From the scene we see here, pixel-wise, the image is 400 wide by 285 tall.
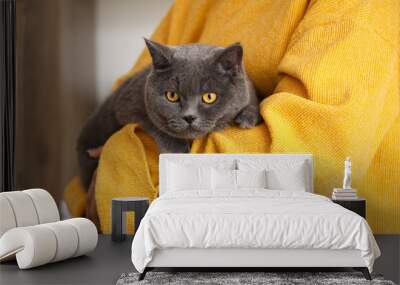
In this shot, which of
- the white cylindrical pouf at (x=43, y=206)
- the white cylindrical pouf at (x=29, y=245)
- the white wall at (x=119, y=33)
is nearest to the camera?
the white cylindrical pouf at (x=29, y=245)

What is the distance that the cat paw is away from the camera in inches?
111

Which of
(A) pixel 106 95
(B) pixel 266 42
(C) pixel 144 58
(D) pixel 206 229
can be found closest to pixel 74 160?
(A) pixel 106 95

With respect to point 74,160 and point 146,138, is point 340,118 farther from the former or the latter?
point 74,160

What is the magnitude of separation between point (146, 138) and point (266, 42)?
670mm

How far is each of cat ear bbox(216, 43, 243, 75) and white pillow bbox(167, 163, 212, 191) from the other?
44cm

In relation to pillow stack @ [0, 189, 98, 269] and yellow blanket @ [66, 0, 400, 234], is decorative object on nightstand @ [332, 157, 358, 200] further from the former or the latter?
pillow stack @ [0, 189, 98, 269]

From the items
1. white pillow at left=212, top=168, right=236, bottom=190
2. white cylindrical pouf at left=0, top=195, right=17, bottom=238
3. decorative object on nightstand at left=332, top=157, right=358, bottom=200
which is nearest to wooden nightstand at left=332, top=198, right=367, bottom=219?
decorative object on nightstand at left=332, top=157, right=358, bottom=200

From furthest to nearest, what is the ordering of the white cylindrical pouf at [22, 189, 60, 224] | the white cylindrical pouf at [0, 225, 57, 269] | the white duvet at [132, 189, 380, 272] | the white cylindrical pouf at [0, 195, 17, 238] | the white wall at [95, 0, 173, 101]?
the white wall at [95, 0, 173, 101]
the white cylindrical pouf at [22, 189, 60, 224]
the white cylindrical pouf at [0, 195, 17, 238]
the white cylindrical pouf at [0, 225, 57, 269]
the white duvet at [132, 189, 380, 272]

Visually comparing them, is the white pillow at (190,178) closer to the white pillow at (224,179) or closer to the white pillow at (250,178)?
the white pillow at (224,179)

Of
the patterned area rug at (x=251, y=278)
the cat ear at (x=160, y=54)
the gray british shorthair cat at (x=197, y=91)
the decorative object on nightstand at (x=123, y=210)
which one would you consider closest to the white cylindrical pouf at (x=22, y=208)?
the decorative object on nightstand at (x=123, y=210)

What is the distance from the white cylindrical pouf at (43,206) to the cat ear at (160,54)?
0.71m

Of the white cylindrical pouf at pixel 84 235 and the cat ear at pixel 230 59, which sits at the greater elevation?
the cat ear at pixel 230 59

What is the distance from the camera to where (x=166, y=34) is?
3.35m

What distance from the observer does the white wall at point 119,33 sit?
3.44 m
